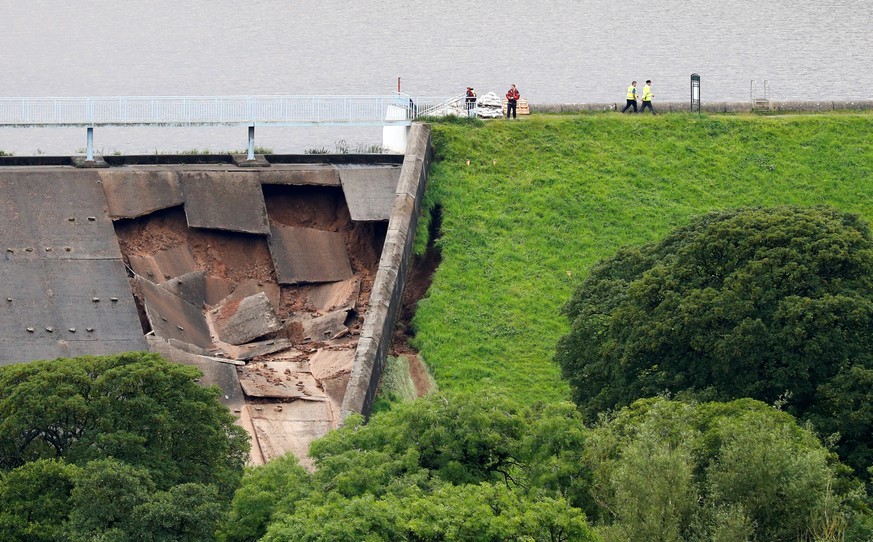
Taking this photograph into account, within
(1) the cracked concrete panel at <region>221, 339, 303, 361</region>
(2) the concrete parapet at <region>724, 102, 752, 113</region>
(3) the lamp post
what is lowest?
(1) the cracked concrete panel at <region>221, 339, 303, 361</region>

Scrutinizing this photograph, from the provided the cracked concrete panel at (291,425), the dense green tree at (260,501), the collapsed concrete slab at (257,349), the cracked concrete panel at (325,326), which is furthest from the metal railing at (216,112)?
the dense green tree at (260,501)

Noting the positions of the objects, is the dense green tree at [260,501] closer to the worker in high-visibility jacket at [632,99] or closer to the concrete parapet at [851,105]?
the worker in high-visibility jacket at [632,99]

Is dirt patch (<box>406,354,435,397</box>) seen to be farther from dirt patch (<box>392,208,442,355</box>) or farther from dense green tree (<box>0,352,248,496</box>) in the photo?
dense green tree (<box>0,352,248,496</box>)

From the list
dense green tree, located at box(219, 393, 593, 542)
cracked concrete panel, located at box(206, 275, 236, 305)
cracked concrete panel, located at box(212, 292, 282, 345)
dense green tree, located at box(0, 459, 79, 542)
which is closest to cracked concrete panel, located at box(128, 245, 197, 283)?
cracked concrete panel, located at box(206, 275, 236, 305)

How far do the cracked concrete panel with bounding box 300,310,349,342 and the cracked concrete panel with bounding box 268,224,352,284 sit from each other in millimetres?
1785

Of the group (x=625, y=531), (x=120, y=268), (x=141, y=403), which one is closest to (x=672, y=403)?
(x=625, y=531)

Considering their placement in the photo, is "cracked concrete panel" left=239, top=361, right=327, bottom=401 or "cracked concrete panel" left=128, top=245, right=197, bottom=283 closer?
"cracked concrete panel" left=239, top=361, right=327, bottom=401

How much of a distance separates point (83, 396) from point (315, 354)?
10.5 m

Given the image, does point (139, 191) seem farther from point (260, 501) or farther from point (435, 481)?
point (435, 481)

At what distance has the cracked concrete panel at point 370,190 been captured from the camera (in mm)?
45906

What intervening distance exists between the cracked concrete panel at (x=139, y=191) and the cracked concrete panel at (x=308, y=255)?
9.11ft

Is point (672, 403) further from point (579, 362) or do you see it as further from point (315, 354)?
point (315, 354)

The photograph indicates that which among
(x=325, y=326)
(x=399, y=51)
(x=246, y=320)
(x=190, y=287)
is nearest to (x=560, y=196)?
(x=325, y=326)

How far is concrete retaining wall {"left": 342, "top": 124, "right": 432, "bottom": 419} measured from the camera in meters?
39.2
